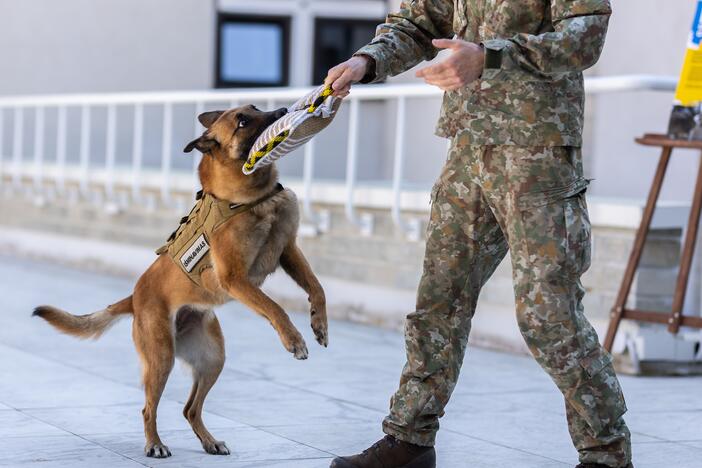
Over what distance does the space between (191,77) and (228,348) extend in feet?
26.0

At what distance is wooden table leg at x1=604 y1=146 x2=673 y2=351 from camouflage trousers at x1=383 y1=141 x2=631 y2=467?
259 centimetres

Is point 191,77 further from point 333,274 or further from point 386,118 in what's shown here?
point 333,274

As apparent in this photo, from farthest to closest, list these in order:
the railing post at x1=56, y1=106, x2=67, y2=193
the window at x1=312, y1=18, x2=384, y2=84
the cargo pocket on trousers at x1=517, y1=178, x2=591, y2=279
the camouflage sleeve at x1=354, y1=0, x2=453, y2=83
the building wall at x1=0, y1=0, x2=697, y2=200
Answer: the window at x1=312, y1=18, x2=384, y2=84
the building wall at x1=0, y1=0, x2=697, y2=200
the railing post at x1=56, y1=106, x2=67, y2=193
the camouflage sleeve at x1=354, y1=0, x2=453, y2=83
the cargo pocket on trousers at x1=517, y1=178, x2=591, y2=279

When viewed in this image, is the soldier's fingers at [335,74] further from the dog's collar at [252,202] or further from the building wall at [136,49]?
the building wall at [136,49]

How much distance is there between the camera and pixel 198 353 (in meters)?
4.91

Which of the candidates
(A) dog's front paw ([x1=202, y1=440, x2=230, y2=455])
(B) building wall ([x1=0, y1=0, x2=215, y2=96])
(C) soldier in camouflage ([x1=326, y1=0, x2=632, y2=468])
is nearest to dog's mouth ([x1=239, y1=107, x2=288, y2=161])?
(C) soldier in camouflage ([x1=326, y1=0, x2=632, y2=468])

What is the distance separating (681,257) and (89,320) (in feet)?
10.4

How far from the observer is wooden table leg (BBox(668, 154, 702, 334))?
6.49 meters

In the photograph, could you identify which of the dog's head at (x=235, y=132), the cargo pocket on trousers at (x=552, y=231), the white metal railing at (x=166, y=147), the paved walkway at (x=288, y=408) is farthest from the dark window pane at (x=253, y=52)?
the cargo pocket on trousers at (x=552, y=231)

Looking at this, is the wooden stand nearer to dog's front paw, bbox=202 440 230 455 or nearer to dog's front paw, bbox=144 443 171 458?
dog's front paw, bbox=202 440 230 455

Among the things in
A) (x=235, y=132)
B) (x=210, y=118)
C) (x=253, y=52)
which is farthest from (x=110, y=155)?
(x=235, y=132)

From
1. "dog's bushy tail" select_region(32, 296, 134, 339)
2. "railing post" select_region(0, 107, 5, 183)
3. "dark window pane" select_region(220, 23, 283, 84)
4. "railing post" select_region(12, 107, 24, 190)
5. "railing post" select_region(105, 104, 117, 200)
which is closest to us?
"dog's bushy tail" select_region(32, 296, 134, 339)

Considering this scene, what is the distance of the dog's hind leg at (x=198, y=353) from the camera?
4.90m

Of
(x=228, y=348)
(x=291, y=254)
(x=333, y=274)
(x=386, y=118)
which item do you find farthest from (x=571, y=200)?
(x=386, y=118)
